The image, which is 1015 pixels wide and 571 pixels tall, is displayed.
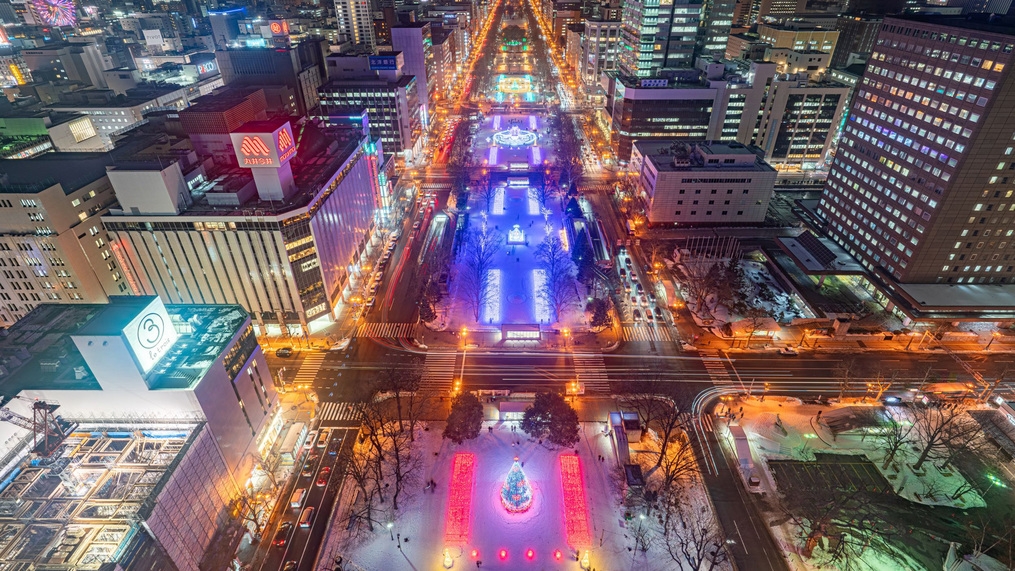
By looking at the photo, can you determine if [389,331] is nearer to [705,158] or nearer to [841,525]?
[841,525]

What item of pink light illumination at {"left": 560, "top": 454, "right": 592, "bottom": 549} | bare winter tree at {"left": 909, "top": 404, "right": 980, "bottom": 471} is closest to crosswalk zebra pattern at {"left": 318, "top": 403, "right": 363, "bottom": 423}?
pink light illumination at {"left": 560, "top": 454, "right": 592, "bottom": 549}

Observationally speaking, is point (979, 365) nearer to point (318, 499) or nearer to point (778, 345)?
point (778, 345)

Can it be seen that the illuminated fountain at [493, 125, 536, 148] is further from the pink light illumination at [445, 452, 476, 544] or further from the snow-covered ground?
the pink light illumination at [445, 452, 476, 544]

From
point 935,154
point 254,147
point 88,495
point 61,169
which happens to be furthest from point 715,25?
point 88,495

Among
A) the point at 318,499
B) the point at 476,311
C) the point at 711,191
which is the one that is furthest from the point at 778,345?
the point at 318,499

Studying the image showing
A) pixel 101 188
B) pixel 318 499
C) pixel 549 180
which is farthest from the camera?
pixel 549 180

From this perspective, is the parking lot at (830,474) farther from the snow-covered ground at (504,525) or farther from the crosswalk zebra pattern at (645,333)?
the crosswalk zebra pattern at (645,333)
